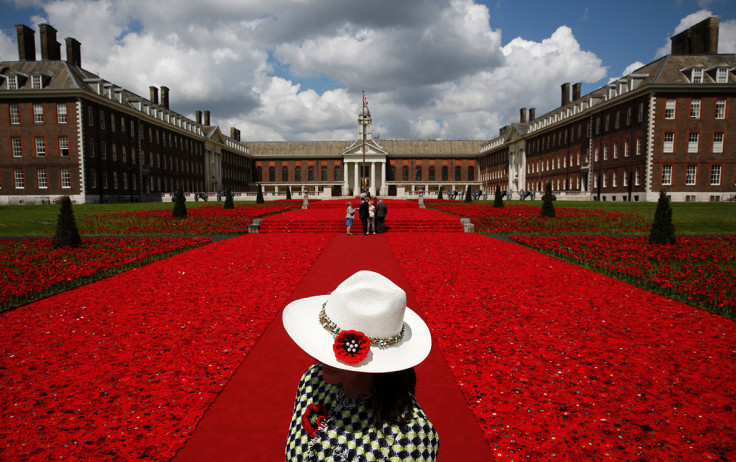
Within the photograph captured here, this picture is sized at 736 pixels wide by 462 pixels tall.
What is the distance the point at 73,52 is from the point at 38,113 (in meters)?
8.04

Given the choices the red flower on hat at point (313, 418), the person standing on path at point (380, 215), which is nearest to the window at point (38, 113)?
the person standing on path at point (380, 215)

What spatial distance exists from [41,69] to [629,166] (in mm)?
59023

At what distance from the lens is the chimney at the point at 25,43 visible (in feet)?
139

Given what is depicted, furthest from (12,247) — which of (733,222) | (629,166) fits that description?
(629,166)

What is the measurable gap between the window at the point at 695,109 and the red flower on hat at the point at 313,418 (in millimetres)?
51140

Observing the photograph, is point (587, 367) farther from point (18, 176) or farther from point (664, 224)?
point (18, 176)

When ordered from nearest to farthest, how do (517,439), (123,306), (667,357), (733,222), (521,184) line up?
(517,439) < (667,357) < (123,306) < (733,222) < (521,184)

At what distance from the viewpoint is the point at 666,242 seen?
1399cm

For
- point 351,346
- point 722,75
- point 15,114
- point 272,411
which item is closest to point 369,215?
point 272,411

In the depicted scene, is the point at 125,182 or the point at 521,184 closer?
the point at 125,182

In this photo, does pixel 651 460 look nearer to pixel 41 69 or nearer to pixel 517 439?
pixel 517 439

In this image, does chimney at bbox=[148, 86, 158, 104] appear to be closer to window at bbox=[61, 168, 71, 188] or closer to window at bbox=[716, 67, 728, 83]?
window at bbox=[61, 168, 71, 188]

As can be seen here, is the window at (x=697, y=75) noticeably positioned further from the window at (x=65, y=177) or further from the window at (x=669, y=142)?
the window at (x=65, y=177)

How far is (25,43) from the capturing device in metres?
42.7
